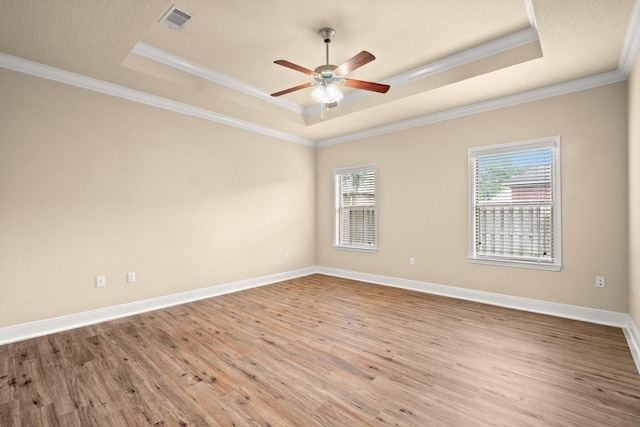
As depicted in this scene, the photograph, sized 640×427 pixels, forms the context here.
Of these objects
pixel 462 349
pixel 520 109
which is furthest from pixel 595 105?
pixel 462 349

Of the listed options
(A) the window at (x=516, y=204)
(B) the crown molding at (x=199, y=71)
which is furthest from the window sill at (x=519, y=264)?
(B) the crown molding at (x=199, y=71)

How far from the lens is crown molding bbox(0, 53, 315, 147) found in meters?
3.09

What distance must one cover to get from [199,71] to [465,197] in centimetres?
406

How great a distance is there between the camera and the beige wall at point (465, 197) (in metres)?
3.39

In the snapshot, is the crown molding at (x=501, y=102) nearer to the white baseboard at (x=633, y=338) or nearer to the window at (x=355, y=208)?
the window at (x=355, y=208)

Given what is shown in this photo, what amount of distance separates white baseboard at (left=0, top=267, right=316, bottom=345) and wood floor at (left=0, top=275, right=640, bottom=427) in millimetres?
175

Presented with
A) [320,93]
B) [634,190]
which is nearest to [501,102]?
[634,190]

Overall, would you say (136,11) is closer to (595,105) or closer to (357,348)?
(357,348)

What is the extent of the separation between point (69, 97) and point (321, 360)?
3914mm

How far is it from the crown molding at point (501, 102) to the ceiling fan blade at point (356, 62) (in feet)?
7.97

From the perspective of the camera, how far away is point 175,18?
285 cm

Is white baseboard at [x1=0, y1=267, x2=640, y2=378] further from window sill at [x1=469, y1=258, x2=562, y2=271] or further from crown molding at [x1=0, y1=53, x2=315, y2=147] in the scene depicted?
crown molding at [x1=0, y1=53, x2=315, y2=147]

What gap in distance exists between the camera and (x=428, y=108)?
445 cm

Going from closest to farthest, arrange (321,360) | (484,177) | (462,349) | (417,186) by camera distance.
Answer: (321,360), (462,349), (484,177), (417,186)
